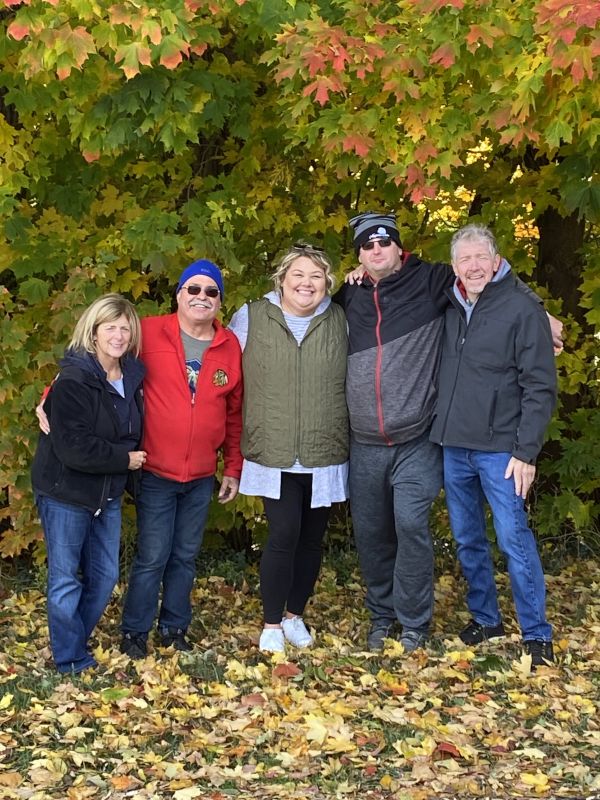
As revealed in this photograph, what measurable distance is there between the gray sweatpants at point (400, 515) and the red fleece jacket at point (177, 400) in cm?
75

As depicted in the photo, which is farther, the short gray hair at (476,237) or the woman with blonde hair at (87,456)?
the short gray hair at (476,237)

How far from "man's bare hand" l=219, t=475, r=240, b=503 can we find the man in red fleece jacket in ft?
0.24

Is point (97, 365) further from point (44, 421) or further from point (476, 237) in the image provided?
point (476, 237)

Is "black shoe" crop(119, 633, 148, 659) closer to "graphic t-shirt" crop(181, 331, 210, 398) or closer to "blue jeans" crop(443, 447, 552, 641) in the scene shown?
"graphic t-shirt" crop(181, 331, 210, 398)

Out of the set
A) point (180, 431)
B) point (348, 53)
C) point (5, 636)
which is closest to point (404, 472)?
point (180, 431)

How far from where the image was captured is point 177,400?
4.82 metres

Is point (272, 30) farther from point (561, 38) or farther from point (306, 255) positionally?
point (561, 38)

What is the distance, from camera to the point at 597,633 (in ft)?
18.5

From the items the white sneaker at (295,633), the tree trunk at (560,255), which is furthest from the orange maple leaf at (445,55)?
the tree trunk at (560,255)

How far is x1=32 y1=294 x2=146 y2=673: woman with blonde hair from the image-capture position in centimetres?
452

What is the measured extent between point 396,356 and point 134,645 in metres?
1.96

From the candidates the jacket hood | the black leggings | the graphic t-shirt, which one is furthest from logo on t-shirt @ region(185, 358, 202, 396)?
the black leggings

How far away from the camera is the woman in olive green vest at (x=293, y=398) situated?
489 cm

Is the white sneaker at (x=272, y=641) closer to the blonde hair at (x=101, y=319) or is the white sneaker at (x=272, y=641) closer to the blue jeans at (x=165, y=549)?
the blue jeans at (x=165, y=549)
